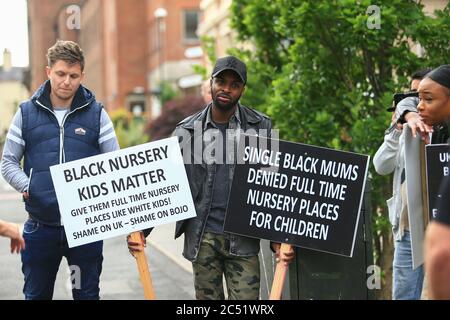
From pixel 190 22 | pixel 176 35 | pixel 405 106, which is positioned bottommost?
pixel 405 106

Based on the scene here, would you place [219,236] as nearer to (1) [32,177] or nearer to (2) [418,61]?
(1) [32,177]

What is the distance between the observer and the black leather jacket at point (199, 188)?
584 centimetres

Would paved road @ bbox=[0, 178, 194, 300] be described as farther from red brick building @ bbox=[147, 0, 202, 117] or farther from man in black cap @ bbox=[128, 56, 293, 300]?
red brick building @ bbox=[147, 0, 202, 117]

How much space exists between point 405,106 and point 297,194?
0.85 metres

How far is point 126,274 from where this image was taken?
520 inches

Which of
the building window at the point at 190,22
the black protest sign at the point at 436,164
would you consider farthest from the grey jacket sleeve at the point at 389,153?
the building window at the point at 190,22

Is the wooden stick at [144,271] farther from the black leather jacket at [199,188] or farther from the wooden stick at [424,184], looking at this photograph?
the wooden stick at [424,184]

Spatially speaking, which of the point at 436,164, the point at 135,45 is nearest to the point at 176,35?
the point at 135,45

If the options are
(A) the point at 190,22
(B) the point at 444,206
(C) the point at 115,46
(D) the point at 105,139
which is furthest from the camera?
(C) the point at 115,46

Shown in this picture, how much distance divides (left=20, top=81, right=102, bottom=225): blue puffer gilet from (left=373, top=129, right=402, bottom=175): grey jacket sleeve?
1.71 metres

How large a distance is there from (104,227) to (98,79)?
7956 centimetres

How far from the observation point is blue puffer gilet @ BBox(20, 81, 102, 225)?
19.9ft

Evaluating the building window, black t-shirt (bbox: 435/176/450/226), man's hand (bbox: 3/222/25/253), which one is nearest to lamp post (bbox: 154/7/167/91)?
the building window

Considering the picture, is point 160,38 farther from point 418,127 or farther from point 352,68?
point 418,127
